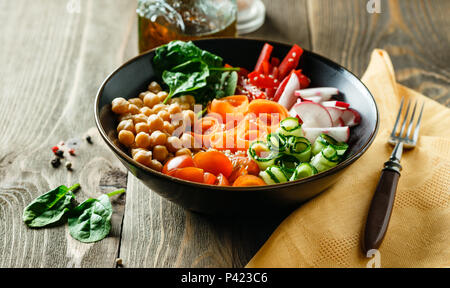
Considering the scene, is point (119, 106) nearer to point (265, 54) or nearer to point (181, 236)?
point (181, 236)

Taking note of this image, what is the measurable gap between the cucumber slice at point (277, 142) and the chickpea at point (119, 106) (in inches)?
20.4

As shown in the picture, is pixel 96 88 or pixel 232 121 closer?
pixel 232 121

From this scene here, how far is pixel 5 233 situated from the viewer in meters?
1.51

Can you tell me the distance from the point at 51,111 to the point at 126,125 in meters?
0.64

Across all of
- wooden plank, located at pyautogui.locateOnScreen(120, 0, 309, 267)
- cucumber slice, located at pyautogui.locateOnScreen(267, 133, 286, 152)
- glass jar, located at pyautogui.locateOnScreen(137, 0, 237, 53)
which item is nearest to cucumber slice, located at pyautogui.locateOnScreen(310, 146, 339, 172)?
cucumber slice, located at pyautogui.locateOnScreen(267, 133, 286, 152)

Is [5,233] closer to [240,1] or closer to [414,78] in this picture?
[240,1]

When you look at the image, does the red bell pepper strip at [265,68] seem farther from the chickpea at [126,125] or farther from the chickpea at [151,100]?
the chickpea at [126,125]

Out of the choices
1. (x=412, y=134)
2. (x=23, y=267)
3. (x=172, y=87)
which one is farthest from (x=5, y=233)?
(x=412, y=134)

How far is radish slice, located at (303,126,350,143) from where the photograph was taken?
5.36 ft

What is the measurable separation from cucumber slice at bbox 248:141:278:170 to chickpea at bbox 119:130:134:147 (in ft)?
1.30

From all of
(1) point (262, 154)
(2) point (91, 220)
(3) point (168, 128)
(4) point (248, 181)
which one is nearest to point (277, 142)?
(1) point (262, 154)

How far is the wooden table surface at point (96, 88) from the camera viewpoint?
1476mm

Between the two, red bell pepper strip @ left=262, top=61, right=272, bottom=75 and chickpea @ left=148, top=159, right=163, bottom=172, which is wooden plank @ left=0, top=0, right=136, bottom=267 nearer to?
chickpea @ left=148, top=159, right=163, bottom=172

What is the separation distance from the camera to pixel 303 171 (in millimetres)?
1421
